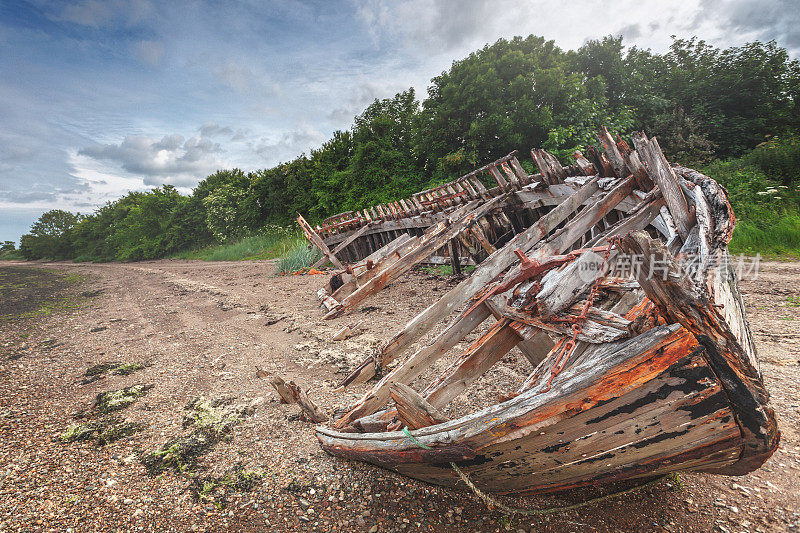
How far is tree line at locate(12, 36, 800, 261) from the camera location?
1374 cm

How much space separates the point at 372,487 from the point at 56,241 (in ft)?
183

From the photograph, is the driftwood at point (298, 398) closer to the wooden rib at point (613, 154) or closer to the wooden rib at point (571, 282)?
the wooden rib at point (571, 282)

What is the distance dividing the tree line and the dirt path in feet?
31.8

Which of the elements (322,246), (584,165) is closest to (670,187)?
(584,165)

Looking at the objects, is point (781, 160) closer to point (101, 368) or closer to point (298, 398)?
point (298, 398)

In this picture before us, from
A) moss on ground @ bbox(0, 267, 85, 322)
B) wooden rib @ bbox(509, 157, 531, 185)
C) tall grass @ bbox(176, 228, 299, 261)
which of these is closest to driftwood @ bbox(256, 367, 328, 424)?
wooden rib @ bbox(509, 157, 531, 185)

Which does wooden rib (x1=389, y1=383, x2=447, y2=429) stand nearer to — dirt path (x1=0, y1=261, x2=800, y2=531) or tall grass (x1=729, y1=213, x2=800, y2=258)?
dirt path (x1=0, y1=261, x2=800, y2=531)

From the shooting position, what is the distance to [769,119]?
1631 centimetres

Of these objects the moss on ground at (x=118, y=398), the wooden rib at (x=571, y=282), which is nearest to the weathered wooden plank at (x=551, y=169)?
the wooden rib at (x=571, y=282)

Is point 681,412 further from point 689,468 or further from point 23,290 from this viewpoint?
point 23,290

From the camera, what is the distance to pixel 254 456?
299 centimetres

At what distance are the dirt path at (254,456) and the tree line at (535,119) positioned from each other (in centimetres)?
968

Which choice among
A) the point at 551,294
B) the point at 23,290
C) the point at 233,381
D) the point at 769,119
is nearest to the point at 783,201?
the point at 769,119

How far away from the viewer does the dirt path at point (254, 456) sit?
2.21 m
